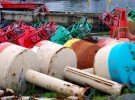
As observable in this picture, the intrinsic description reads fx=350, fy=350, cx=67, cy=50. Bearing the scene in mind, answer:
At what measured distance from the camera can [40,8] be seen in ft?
119

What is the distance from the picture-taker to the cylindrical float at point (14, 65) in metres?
7.56

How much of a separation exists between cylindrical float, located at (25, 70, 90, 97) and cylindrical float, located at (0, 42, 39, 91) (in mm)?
180

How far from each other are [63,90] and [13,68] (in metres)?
1.25

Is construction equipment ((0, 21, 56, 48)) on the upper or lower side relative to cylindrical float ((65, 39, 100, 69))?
lower

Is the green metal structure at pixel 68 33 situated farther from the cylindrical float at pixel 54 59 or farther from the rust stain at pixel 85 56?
the cylindrical float at pixel 54 59

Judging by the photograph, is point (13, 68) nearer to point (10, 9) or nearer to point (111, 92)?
point (111, 92)

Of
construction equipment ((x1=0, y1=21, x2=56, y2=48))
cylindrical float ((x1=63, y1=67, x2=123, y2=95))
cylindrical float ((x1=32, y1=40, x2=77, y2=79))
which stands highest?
cylindrical float ((x1=32, y1=40, x2=77, y2=79))

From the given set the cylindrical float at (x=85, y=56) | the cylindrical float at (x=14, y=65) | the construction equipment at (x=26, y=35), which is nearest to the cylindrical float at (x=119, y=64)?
the cylindrical float at (x=85, y=56)

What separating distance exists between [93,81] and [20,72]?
1.62 m

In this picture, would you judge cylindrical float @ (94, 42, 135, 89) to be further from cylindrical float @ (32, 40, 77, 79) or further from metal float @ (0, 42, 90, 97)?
metal float @ (0, 42, 90, 97)

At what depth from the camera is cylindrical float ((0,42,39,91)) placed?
7.56 meters

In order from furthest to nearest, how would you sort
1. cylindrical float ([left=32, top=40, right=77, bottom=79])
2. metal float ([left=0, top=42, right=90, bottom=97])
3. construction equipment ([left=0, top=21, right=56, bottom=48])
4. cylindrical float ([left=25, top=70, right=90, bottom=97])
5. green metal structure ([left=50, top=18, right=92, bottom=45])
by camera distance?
construction equipment ([left=0, top=21, right=56, bottom=48]) → green metal structure ([left=50, top=18, right=92, bottom=45]) → cylindrical float ([left=32, top=40, right=77, bottom=79]) → metal float ([left=0, top=42, right=90, bottom=97]) → cylindrical float ([left=25, top=70, right=90, bottom=97])

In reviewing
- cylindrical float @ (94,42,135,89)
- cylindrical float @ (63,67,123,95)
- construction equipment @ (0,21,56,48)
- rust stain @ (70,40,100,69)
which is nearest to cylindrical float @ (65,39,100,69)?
rust stain @ (70,40,100,69)

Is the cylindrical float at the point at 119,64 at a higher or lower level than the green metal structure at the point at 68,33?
higher
